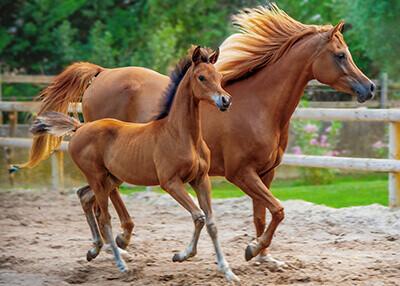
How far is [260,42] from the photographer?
4.86m

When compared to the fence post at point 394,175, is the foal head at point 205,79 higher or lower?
higher

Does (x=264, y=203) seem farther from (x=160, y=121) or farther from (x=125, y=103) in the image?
(x=125, y=103)

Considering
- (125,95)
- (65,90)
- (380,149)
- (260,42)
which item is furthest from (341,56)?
(380,149)

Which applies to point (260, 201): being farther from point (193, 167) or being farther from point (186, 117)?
point (186, 117)

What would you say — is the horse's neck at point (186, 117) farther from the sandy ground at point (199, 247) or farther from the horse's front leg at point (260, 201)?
the sandy ground at point (199, 247)

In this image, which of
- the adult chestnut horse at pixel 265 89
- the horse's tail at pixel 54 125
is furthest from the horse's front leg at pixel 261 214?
the horse's tail at pixel 54 125

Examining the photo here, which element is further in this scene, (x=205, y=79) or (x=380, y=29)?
(x=380, y=29)

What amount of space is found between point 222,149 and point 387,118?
8.36 ft

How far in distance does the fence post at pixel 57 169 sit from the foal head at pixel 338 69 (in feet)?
16.8

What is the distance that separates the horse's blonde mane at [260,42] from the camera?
4.70 meters

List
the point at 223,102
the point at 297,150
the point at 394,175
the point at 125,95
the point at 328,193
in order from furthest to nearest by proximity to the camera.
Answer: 1. the point at 297,150
2. the point at 328,193
3. the point at 394,175
4. the point at 125,95
5. the point at 223,102

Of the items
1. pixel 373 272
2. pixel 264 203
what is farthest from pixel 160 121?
pixel 373 272

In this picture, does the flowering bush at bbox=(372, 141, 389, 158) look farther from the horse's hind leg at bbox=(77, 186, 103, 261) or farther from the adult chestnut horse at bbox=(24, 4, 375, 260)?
the horse's hind leg at bbox=(77, 186, 103, 261)

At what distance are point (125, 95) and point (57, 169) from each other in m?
3.52
